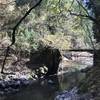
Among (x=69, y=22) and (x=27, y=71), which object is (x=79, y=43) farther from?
(x=27, y=71)

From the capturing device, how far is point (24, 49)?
106 feet

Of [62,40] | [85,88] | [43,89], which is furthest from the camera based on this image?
[62,40]

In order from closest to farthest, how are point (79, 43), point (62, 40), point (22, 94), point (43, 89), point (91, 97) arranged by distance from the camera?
1. point (91, 97)
2. point (22, 94)
3. point (43, 89)
4. point (62, 40)
5. point (79, 43)

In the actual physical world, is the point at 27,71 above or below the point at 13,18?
below

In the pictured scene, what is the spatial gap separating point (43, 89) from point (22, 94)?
2.35 meters

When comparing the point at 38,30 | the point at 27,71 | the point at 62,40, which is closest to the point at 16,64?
the point at 27,71

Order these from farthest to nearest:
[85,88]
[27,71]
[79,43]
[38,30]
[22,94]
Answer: [79,43] < [38,30] < [27,71] < [22,94] < [85,88]

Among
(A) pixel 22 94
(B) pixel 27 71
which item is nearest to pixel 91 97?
(A) pixel 22 94

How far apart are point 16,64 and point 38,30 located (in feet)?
13.4

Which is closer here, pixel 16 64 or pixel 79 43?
pixel 16 64

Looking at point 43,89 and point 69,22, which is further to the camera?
point 69,22

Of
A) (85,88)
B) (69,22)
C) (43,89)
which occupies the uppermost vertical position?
(69,22)

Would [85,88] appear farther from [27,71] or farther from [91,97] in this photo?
[27,71]

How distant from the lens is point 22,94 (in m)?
21.2
